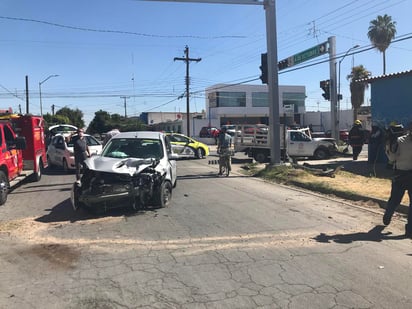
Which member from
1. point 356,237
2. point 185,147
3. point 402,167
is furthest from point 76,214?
point 185,147

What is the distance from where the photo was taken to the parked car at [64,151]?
17.0 m

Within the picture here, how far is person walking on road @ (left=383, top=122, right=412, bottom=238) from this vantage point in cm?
698

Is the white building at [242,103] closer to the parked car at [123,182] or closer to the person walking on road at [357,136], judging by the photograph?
the person walking on road at [357,136]

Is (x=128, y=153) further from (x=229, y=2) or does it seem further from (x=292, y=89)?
(x=292, y=89)

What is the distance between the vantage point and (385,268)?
5.36m

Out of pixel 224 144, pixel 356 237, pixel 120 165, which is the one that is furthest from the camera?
pixel 224 144

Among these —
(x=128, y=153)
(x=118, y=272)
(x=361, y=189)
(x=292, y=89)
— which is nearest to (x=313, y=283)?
(x=118, y=272)

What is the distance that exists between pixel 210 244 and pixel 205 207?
2.98m

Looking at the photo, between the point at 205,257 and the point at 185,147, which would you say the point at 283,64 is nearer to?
the point at 185,147

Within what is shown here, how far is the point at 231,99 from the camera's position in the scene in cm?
7338

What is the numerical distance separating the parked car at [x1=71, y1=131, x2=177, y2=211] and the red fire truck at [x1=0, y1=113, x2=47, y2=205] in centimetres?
277

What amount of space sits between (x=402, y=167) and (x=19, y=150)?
396 inches

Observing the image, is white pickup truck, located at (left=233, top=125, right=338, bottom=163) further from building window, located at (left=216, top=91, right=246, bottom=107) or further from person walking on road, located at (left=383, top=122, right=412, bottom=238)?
building window, located at (left=216, top=91, right=246, bottom=107)

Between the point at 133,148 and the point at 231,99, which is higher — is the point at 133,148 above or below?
Answer: below
